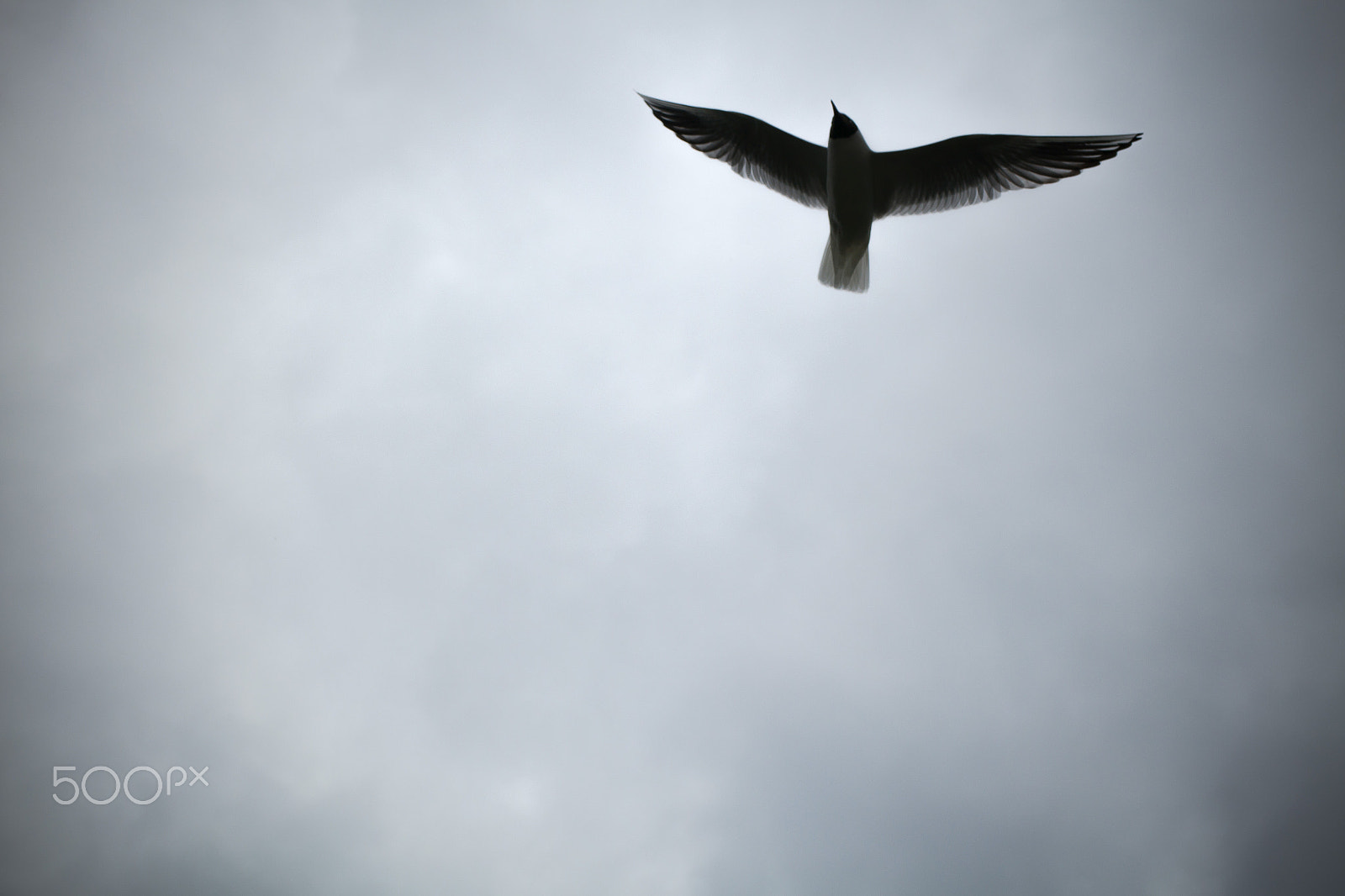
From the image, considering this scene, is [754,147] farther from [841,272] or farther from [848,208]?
[841,272]

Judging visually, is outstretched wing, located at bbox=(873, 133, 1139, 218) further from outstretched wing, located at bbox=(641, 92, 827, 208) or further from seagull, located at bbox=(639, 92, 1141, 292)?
outstretched wing, located at bbox=(641, 92, 827, 208)

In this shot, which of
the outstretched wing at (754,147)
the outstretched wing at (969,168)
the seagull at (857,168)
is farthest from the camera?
the outstretched wing at (754,147)

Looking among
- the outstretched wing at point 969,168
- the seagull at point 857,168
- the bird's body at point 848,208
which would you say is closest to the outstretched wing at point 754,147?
the seagull at point 857,168

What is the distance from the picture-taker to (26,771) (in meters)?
38.3


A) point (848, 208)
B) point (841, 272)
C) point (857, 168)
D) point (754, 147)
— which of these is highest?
point (754, 147)

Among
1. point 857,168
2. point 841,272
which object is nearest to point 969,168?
point 857,168

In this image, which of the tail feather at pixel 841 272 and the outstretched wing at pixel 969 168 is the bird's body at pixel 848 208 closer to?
the tail feather at pixel 841 272

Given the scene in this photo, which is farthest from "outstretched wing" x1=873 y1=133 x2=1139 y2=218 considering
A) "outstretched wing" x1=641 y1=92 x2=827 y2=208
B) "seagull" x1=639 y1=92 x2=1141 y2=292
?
"outstretched wing" x1=641 y1=92 x2=827 y2=208

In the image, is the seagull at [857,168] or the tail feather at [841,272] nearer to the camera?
the seagull at [857,168]

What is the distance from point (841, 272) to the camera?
6965 millimetres

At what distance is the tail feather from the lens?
6.91 m

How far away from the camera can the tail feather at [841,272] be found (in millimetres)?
6910

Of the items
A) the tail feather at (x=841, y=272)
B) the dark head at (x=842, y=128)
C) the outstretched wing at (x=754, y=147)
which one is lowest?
the tail feather at (x=841, y=272)

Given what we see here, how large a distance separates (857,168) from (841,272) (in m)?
1.01
